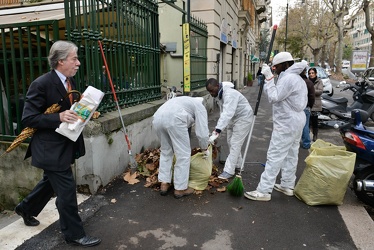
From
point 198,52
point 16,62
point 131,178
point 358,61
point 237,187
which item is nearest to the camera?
point 237,187

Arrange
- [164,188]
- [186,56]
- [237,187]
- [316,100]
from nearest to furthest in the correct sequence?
[237,187]
[164,188]
[316,100]
[186,56]

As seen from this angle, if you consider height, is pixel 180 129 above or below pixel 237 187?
above

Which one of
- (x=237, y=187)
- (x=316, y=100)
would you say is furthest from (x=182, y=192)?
(x=316, y=100)

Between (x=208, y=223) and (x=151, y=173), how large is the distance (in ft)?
5.22

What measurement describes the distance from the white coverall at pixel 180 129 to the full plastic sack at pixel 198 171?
0.20 metres

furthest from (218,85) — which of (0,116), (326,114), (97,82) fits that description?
(326,114)

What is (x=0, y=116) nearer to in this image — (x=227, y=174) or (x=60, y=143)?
(x=60, y=143)

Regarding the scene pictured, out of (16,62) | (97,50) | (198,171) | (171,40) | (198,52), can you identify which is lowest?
(198,171)

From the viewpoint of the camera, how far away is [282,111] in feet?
12.8

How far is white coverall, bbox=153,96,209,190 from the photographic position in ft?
12.7

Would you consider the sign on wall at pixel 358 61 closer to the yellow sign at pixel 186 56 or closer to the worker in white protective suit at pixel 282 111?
the yellow sign at pixel 186 56

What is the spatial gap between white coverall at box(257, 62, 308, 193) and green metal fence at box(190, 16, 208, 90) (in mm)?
5016

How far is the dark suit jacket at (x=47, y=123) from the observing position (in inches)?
103

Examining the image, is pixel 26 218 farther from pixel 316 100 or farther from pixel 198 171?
pixel 316 100
